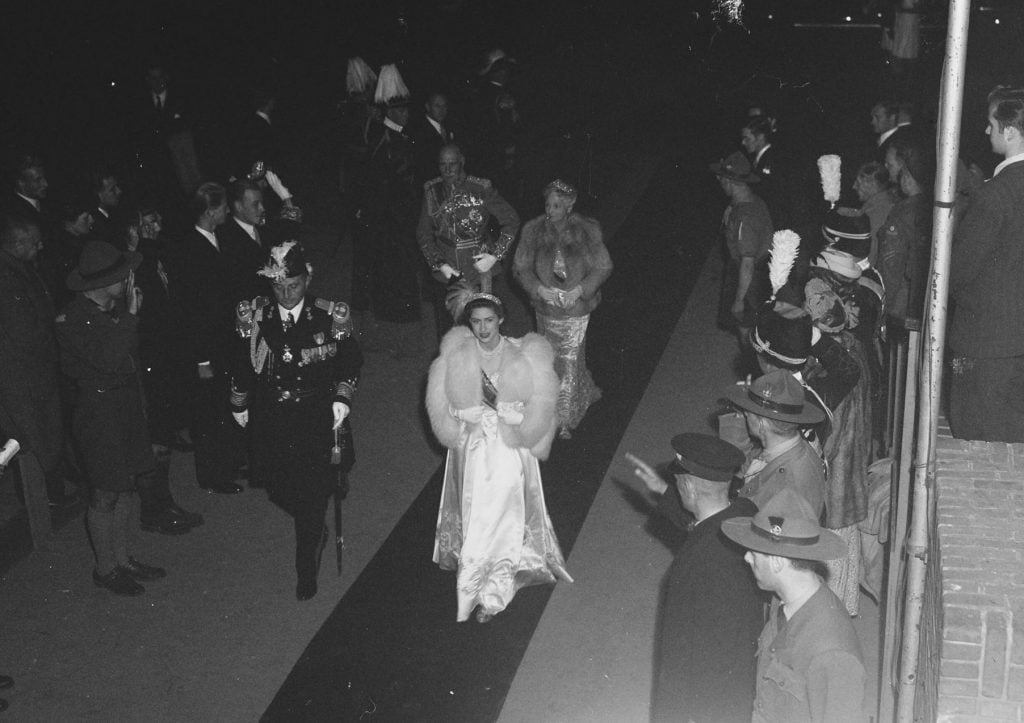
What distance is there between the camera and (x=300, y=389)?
22.9 feet

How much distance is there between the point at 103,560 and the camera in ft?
23.2

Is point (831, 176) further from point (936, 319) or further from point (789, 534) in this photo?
point (936, 319)

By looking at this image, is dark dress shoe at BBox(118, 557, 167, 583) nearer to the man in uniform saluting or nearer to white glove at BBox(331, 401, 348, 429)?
the man in uniform saluting

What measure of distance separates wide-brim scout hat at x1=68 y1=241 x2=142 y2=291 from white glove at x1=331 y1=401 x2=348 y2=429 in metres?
1.47

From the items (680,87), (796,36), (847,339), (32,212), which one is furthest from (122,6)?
(796,36)

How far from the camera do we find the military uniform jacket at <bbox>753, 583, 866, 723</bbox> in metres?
3.73

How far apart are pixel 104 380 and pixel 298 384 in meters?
1.13

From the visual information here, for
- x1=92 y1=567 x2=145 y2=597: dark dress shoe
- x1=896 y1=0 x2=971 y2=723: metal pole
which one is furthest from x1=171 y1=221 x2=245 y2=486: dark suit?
x1=896 y1=0 x2=971 y2=723: metal pole

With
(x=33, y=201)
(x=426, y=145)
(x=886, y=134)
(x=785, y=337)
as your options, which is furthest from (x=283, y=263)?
(x=886, y=134)

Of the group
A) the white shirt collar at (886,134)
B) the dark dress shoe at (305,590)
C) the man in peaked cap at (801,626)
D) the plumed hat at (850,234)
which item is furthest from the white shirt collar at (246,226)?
the white shirt collar at (886,134)

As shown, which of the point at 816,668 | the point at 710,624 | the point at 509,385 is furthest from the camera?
the point at 509,385

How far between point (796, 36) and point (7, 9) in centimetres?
1721

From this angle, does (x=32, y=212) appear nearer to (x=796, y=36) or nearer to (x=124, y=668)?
(x=124, y=668)

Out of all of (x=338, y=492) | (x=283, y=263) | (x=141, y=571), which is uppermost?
(x=283, y=263)
